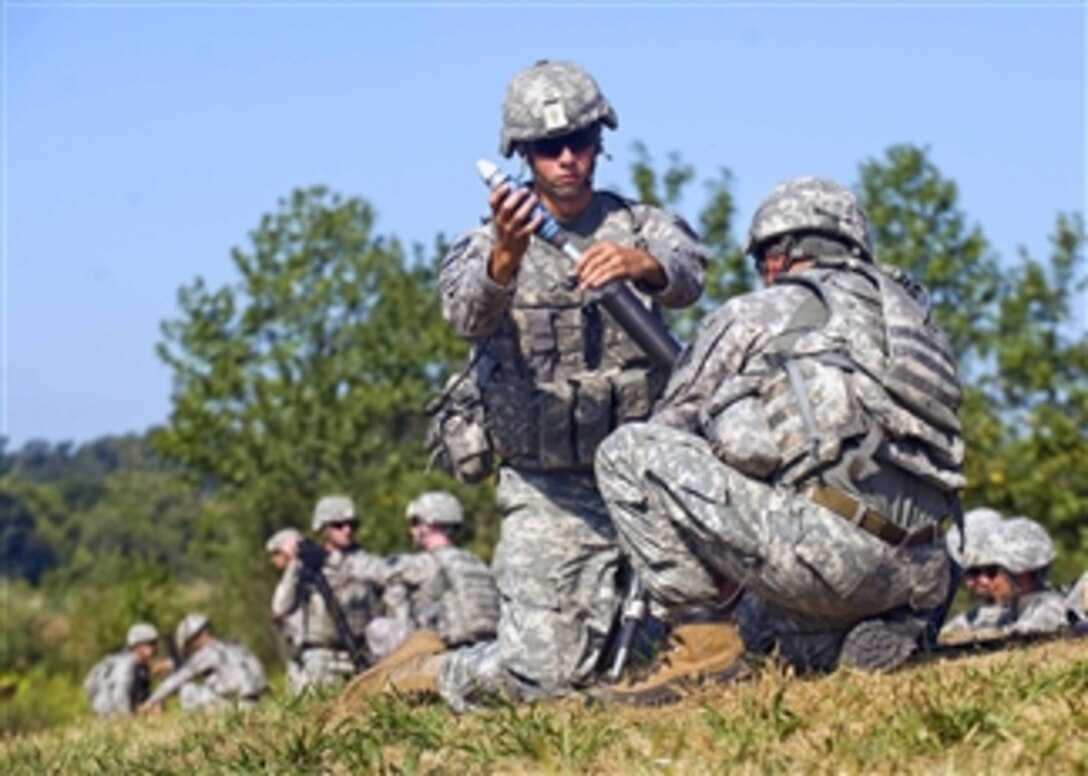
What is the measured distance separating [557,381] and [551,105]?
1115 mm

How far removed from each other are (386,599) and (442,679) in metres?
8.85

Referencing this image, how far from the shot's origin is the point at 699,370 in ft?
27.8

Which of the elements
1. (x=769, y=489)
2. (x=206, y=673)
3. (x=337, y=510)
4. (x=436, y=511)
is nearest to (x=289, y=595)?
(x=337, y=510)

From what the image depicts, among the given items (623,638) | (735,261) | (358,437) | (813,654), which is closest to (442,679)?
(623,638)

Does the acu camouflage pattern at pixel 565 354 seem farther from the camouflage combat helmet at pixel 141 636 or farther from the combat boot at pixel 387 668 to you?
the camouflage combat helmet at pixel 141 636

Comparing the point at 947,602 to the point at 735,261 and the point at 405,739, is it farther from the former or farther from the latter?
the point at 735,261

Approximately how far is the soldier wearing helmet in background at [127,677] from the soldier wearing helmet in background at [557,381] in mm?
14752

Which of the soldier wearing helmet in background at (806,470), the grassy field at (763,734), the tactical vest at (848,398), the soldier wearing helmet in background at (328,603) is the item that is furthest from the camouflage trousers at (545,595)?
the soldier wearing helmet in background at (328,603)

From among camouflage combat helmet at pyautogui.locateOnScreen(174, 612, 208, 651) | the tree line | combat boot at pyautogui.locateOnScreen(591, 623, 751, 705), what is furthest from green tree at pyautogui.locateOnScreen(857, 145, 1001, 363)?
combat boot at pyautogui.locateOnScreen(591, 623, 751, 705)

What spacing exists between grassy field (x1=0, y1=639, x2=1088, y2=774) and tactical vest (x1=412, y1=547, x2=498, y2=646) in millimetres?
7917

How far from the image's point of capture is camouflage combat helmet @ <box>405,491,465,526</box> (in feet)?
59.9

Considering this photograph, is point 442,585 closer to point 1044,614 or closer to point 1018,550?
point 1018,550

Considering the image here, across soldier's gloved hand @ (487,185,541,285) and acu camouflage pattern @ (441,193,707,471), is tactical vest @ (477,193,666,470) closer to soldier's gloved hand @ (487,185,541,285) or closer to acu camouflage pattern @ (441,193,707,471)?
acu camouflage pattern @ (441,193,707,471)

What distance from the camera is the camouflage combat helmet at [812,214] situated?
8.65 m
